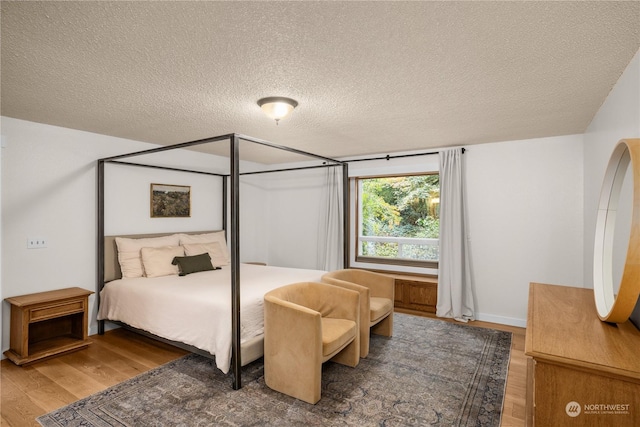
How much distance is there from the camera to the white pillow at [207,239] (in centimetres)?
446

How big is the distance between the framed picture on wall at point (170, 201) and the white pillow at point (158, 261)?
659 mm

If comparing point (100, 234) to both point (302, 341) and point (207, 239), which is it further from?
point (302, 341)

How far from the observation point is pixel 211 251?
4492 millimetres

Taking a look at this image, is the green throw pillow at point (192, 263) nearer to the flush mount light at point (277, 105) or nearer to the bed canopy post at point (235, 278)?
the bed canopy post at point (235, 278)

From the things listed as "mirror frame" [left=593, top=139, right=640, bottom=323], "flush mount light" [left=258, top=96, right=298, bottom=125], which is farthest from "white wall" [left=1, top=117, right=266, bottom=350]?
"mirror frame" [left=593, top=139, right=640, bottom=323]

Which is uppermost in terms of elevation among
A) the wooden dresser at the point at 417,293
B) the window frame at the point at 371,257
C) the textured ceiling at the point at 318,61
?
the textured ceiling at the point at 318,61

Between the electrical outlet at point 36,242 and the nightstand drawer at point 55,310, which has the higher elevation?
the electrical outlet at point 36,242

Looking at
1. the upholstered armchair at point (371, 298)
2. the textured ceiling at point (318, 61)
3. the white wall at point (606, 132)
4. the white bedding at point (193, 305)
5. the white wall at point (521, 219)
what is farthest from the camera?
the white wall at point (521, 219)

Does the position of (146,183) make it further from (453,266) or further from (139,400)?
(453,266)

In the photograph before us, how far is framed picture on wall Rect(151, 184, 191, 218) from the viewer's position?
438 centimetres

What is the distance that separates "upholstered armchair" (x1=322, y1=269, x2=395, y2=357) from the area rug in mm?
306

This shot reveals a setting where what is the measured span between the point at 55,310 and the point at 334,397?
9.07 ft

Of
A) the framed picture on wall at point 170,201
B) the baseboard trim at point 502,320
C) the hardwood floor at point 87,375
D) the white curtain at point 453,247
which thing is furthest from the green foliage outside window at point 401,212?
the framed picture on wall at point 170,201

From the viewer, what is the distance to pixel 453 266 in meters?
4.30
